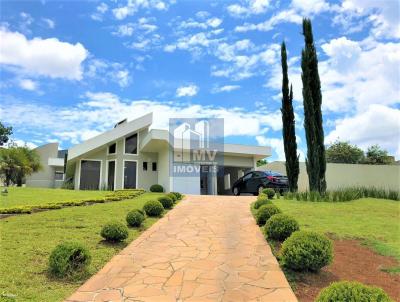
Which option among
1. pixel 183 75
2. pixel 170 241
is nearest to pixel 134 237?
pixel 170 241

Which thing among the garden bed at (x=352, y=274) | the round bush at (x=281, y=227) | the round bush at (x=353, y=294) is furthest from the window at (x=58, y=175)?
the round bush at (x=353, y=294)

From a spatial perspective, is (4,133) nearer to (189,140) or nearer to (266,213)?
(189,140)

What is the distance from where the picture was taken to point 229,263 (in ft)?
20.2

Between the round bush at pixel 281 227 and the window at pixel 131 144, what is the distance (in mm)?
18217

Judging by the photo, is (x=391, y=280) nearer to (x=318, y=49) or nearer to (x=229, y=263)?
(x=229, y=263)

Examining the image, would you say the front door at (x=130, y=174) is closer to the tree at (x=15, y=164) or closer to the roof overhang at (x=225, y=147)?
the roof overhang at (x=225, y=147)

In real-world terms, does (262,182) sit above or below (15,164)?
below

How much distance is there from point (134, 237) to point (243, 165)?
A: 17.0m

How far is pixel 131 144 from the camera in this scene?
24531 mm

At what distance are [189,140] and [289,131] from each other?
22.1 feet

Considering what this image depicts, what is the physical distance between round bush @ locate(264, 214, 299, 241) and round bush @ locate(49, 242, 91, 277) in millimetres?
3713

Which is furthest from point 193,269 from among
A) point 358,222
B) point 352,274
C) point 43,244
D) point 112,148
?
point 112,148

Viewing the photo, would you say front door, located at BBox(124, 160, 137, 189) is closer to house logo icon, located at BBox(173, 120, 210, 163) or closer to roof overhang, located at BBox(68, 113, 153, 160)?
roof overhang, located at BBox(68, 113, 153, 160)

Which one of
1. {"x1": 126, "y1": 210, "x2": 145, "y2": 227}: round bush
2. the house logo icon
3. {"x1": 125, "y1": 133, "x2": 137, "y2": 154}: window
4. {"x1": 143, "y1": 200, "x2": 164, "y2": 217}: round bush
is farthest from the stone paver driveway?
{"x1": 125, "y1": 133, "x2": 137, "y2": 154}: window
